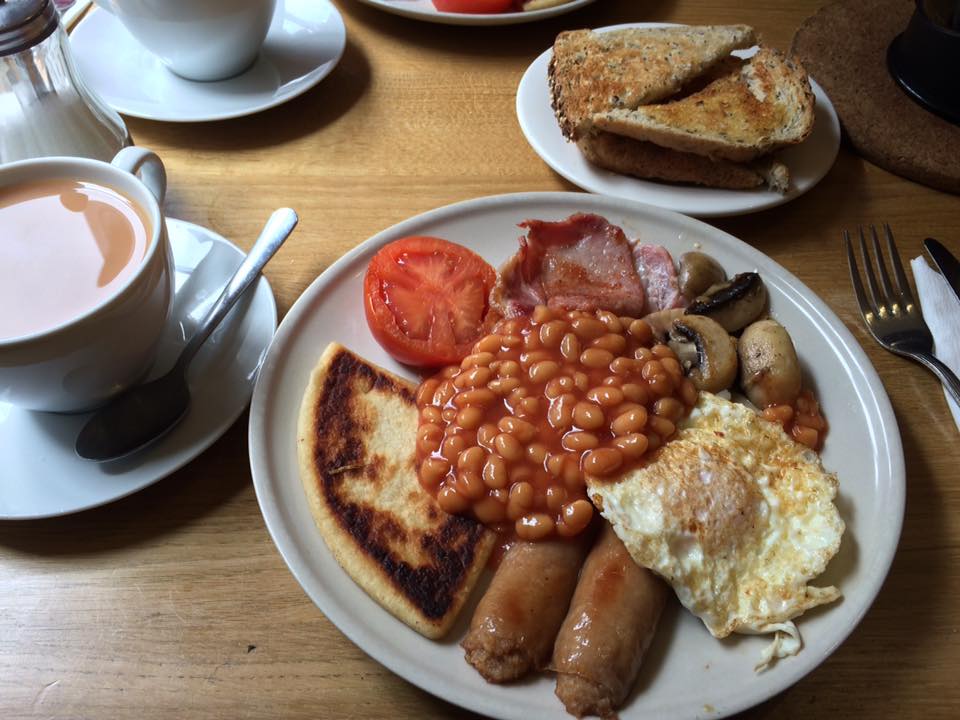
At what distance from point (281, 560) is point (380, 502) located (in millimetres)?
225

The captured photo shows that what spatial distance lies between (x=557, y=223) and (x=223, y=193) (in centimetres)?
97

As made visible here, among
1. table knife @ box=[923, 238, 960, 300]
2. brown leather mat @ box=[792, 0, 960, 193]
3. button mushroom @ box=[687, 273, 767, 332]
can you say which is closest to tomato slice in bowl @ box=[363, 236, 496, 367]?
button mushroom @ box=[687, 273, 767, 332]

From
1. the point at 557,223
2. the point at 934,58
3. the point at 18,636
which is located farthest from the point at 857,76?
the point at 18,636

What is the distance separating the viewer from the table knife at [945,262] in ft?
6.31

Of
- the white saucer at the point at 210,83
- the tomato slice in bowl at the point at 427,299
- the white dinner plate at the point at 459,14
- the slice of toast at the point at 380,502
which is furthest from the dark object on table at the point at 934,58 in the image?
the slice of toast at the point at 380,502

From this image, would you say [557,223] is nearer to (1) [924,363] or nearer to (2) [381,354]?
(2) [381,354]

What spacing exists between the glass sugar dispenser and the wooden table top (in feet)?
0.88

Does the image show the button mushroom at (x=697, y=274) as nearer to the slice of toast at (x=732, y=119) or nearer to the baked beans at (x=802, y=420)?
the baked beans at (x=802, y=420)

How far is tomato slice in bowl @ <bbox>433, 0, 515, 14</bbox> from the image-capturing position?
2580 mm

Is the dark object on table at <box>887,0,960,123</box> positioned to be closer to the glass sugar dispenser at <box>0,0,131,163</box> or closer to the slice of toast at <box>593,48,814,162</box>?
the slice of toast at <box>593,48,814,162</box>

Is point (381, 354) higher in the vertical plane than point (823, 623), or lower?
higher

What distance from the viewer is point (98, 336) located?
1313 mm

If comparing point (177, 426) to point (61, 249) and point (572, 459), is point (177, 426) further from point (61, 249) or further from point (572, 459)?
point (572, 459)

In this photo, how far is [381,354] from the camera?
169cm
